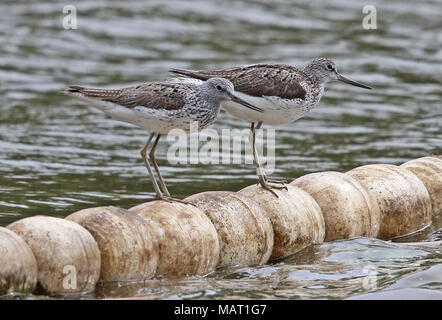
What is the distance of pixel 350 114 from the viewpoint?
51.8 ft

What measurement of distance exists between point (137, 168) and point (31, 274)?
608 cm

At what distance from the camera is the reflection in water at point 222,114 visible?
26.4 ft

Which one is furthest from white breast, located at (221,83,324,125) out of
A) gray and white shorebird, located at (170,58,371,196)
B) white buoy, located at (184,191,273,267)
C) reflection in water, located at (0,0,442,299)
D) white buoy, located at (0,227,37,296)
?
white buoy, located at (0,227,37,296)

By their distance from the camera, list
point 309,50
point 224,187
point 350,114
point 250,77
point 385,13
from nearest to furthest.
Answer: point 250,77 < point 224,187 < point 350,114 < point 309,50 < point 385,13

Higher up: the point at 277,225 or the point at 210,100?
the point at 210,100

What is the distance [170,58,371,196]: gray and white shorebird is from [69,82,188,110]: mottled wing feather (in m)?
0.67

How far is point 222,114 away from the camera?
1588 cm

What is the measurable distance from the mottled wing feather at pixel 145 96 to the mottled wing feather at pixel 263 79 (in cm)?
72

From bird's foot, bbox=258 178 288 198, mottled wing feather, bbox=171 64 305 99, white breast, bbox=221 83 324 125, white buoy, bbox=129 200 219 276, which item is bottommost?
white buoy, bbox=129 200 219 276

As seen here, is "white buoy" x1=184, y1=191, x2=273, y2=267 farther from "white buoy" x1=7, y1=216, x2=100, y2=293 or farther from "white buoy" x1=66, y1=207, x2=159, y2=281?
"white buoy" x1=7, y1=216, x2=100, y2=293

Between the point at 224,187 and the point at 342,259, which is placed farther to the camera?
the point at 224,187

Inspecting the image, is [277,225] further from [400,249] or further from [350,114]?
[350,114]

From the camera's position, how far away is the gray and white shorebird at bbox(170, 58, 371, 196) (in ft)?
29.2

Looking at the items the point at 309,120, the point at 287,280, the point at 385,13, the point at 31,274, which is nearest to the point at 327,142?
the point at 309,120
